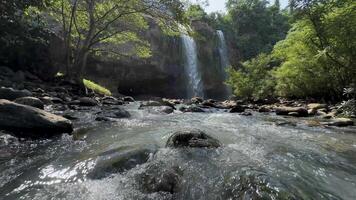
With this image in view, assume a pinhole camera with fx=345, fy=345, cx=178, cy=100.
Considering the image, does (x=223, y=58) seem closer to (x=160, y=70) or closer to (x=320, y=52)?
(x=160, y=70)

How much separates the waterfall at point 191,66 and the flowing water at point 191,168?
2727 centimetres

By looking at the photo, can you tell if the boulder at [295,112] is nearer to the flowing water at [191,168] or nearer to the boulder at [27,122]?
the flowing water at [191,168]

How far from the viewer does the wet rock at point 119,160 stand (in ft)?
14.4

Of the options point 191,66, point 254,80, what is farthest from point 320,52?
point 191,66

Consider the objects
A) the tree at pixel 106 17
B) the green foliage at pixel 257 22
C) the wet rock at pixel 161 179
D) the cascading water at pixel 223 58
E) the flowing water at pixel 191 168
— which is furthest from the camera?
the green foliage at pixel 257 22

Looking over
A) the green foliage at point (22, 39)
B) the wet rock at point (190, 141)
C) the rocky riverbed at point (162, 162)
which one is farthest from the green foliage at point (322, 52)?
the green foliage at point (22, 39)

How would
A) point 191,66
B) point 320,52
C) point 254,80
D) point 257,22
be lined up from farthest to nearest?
point 257,22 → point 191,66 → point 254,80 → point 320,52

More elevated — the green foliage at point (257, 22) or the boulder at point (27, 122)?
the green foliage at point (257, 22)

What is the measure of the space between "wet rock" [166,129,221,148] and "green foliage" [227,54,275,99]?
58.2 feet

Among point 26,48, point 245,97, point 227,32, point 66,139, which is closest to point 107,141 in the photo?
point 66,139

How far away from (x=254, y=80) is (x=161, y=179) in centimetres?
2047

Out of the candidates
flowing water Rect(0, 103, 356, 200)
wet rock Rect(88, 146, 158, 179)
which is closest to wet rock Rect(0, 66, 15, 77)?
flowing water Rect(0, 103, 356, 200)

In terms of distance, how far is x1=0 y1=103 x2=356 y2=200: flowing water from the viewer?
147 inches

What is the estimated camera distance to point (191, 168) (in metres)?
4.45
